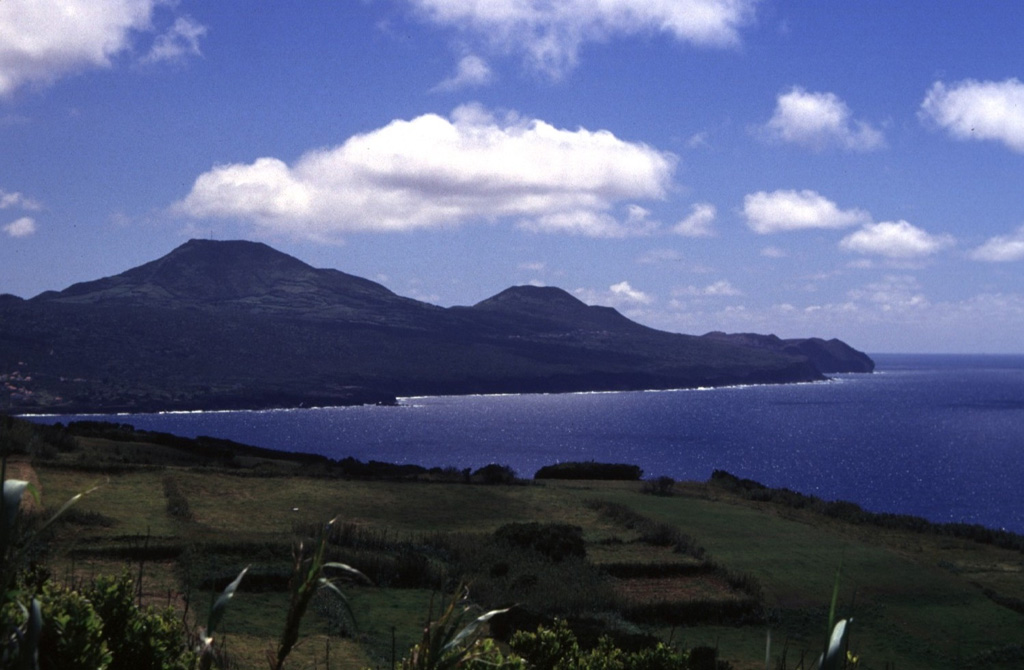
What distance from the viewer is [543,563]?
29.1 m

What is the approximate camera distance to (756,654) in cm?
2267

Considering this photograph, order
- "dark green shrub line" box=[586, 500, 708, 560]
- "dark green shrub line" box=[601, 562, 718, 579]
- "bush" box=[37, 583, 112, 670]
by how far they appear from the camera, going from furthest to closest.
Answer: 1. "dark green shrub line" box=[586, 500, 708, 560]
2. "dark green shrub line" box=[601, 562, 718, 579]
3. "bush" box=[37, 583, 112, 670]

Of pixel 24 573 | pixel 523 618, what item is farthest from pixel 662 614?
pixel 24 573

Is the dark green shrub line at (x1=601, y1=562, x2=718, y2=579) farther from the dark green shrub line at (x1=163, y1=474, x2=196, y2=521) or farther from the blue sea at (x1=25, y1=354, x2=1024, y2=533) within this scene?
the blue sea at (x1=25, y1=354, x2=1024, y2=533)

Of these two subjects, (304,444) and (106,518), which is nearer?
(106,518)

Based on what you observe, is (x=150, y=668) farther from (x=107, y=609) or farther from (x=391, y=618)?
(x=391, y=618)

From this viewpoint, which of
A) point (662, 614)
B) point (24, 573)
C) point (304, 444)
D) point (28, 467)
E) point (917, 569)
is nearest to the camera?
point (24, 573)

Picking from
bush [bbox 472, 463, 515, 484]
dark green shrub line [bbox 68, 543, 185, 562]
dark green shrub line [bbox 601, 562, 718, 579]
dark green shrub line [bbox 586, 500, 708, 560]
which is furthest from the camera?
bush [bbox 472, 463, 515, 484]

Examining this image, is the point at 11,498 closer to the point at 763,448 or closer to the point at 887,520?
the point at 887,520

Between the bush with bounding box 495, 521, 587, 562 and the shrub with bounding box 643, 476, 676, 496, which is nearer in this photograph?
the bush with bounding box 495, 521, 587, 562

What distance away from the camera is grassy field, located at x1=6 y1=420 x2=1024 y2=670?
22.7m

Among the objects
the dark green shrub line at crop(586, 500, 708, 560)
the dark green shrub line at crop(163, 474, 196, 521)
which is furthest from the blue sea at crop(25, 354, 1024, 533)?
the dark green shrub line at crop(163, 474, 196, 521)

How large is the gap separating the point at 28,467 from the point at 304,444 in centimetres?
11360

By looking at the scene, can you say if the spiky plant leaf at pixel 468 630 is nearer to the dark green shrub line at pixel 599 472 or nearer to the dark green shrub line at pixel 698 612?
the dark green shrub line at pixel 698 612
